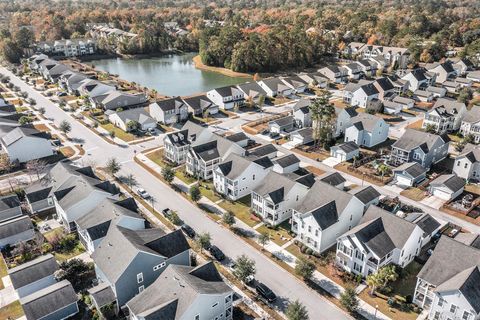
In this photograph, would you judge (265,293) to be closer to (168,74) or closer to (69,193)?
(69,193)

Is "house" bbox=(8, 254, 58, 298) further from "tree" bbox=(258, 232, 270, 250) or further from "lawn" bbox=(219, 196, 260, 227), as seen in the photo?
"lawn" bbox=(219, 196, 260, 227)

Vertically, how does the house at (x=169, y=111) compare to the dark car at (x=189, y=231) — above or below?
above

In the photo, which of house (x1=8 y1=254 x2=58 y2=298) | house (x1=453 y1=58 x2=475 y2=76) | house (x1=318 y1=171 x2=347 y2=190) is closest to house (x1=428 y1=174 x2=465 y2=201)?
house (x1=318 y1=171 x2=347 y2=190)

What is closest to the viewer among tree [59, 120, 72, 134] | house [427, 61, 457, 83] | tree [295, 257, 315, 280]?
tree [295, 257, 315, 280]

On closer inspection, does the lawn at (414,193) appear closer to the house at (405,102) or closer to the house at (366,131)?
the house at (366,131)

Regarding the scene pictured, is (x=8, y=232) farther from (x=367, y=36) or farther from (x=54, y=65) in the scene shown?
(x=367, y=36)

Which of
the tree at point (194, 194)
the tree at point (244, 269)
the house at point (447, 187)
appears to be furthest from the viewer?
the house at point (447, 187)

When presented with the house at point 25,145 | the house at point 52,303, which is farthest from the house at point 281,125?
the house at point 52,303
